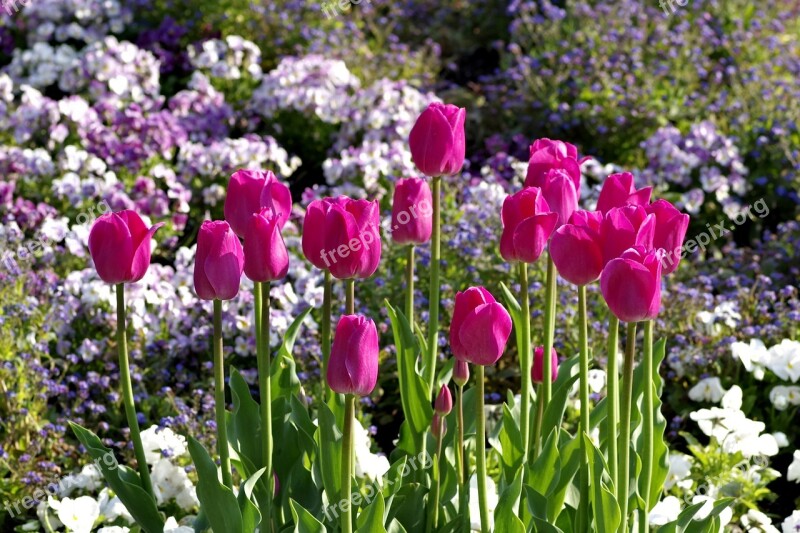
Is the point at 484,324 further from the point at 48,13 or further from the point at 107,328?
the point at 48,13

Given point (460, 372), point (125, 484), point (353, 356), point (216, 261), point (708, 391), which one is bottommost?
point (708, 391)

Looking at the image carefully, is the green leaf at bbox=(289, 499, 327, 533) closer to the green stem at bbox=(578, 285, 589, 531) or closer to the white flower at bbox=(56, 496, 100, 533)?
the green stem at bbox=(578, 285, 589, 531)

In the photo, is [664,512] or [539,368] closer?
[539,368]

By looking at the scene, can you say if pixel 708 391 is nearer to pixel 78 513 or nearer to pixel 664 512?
pixel 664 512

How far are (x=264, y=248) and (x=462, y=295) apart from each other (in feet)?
1.11

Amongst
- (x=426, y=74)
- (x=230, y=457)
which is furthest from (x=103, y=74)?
(x=230, y=457)

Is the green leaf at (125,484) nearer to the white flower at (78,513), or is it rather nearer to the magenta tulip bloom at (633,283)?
the white flower at (78,513)

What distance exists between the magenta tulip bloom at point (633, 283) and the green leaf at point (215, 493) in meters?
0.73

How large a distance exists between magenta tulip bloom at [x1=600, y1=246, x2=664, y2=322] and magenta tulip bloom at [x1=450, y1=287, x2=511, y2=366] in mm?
183

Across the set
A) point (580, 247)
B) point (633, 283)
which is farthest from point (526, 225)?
point (633, 283)

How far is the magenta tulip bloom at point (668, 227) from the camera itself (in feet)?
5.65

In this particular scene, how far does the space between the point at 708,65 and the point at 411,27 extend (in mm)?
2010

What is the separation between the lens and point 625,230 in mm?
1649

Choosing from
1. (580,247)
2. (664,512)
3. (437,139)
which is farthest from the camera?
(664,512)
